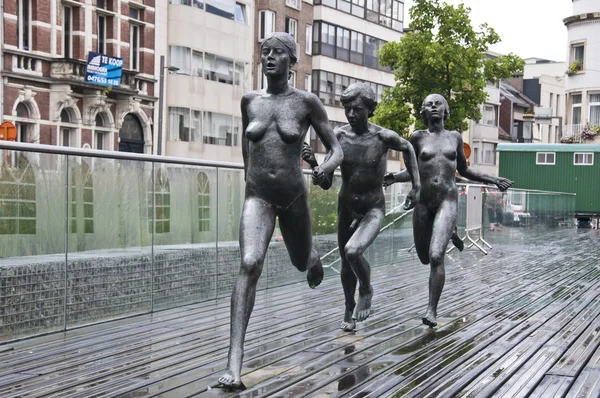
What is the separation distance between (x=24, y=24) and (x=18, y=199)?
109 ft

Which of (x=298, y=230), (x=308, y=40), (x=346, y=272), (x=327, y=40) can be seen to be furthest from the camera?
(x=327, y=40)

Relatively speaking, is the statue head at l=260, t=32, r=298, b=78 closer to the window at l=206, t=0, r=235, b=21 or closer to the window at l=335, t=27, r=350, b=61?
the window at l=206, t=0, r=235, b=21

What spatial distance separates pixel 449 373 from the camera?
23.4ft

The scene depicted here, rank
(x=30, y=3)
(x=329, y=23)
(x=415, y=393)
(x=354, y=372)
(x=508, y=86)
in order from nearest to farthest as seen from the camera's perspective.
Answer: (x=415, y=393)
(x=354, y=372)
(x=30, y=3)
(x=329, y=23)
(x=508, y=86)

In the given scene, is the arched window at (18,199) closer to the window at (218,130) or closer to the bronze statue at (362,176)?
Result: the bronze statue at (362,176)

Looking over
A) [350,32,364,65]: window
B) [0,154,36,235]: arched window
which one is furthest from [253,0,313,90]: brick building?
[0,154,36,235]: arched window

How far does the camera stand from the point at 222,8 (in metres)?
51.9

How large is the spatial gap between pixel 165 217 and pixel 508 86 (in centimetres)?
9104

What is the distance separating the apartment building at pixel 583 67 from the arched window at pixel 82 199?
6222 cm

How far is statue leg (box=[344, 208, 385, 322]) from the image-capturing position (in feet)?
29.2

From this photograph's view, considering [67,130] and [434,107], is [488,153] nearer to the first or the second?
[67,130]

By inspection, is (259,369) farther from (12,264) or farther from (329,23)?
(329,23)

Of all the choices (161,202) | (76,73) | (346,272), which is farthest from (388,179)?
(76,73)

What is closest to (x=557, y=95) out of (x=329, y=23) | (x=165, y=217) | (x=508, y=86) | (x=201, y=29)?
(x=508, y=86)
